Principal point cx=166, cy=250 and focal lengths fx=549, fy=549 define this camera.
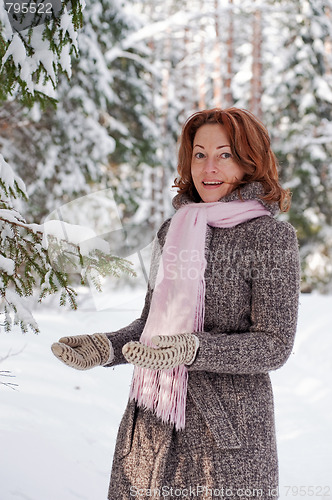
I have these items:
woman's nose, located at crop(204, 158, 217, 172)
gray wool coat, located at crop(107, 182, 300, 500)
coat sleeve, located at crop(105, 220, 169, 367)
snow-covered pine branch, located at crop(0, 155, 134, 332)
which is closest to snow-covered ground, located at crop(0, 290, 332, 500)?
coat sleeve, located at crop(105, 220, 169, 367)

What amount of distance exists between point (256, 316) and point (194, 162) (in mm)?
656

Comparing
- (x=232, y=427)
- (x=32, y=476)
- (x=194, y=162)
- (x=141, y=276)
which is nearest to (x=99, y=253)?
(x=141, y=276)

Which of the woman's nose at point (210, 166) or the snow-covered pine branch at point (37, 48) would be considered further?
the snow-covered pine branch at point (37, 48)

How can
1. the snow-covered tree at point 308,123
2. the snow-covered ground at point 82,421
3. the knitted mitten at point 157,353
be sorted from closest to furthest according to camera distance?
the knitted mitten at point 157,353 → the snow-covered ground at point 82,421 → the snow-covered tree at point 308,123

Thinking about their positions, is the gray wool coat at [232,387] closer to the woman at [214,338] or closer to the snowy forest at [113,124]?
the woman at [214,338]

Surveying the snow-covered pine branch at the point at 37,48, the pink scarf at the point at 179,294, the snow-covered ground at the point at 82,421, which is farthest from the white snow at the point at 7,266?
the snow-covered pine branch at the point at 37,48

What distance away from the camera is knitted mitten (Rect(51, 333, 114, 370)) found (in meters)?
1.82

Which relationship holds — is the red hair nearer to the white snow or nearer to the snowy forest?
the snowy forest

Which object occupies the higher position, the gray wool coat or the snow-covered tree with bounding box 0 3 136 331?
the snow-covered tree with bounding box 0 3 136 331

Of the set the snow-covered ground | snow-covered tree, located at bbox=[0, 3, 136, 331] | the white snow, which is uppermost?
snow-covered tree, located at bbox=[0, 3, 136, 331]

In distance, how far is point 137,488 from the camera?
189 centimetres

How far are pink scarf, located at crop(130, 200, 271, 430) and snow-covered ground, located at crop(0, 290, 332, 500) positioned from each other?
25cm

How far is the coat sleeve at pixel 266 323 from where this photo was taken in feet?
5.61

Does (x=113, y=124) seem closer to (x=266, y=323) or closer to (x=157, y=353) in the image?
(x=266, y=323)
